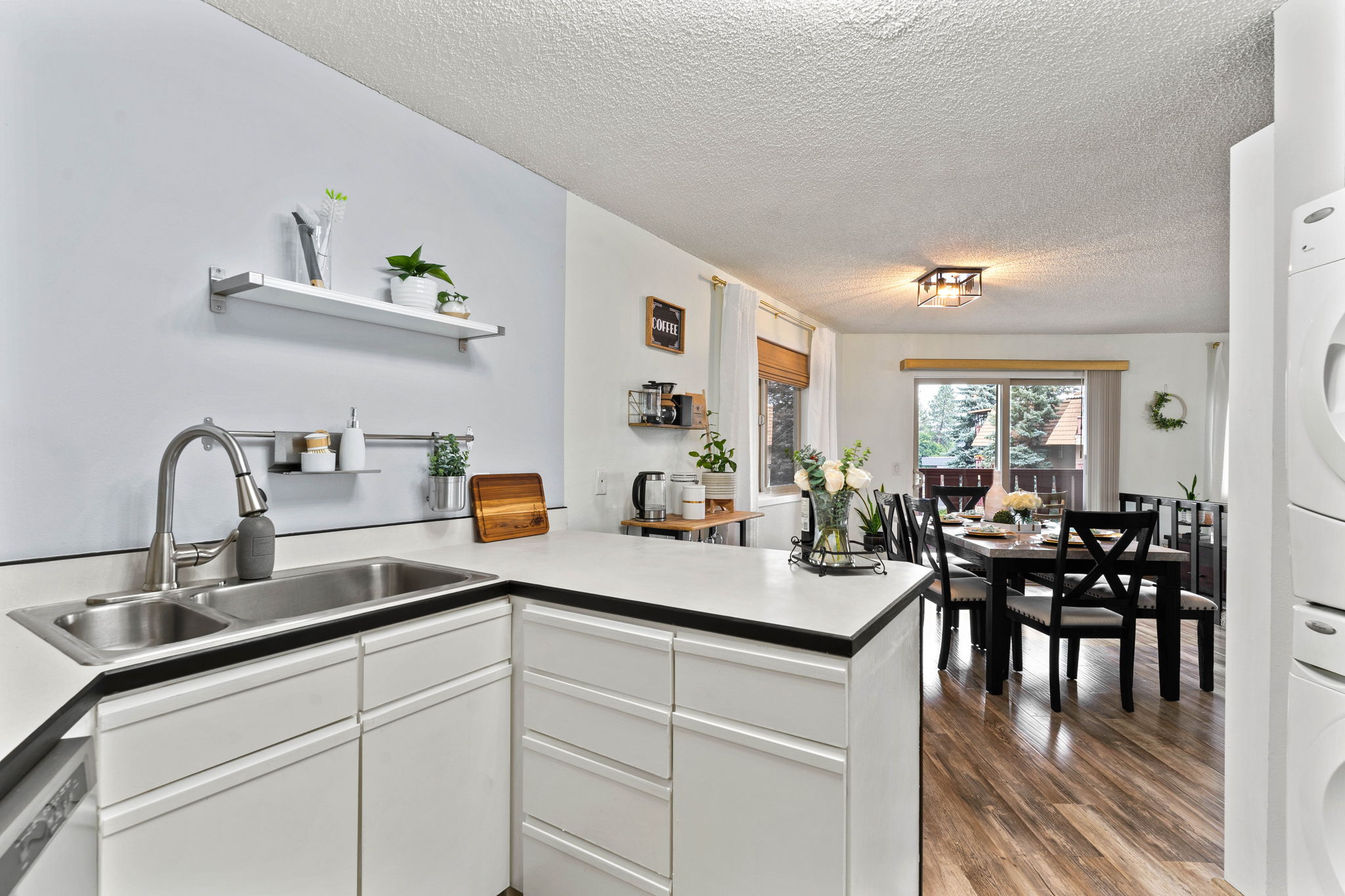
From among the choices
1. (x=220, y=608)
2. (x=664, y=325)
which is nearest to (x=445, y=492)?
(x=220, y=608)

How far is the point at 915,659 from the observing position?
5.54ft

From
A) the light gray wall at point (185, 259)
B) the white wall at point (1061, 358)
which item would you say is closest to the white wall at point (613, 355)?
the light gray wall at point (185, 259)

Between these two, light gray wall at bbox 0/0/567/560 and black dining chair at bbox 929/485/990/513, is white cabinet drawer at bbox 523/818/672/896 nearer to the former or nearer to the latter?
light gray wall at bbox 0/0/567/560

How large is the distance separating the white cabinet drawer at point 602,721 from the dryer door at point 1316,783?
1.44 m

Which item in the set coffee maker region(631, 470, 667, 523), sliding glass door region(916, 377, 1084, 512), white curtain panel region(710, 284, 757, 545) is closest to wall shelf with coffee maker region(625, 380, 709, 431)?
coffee maker region(631, 470, 667, 523)

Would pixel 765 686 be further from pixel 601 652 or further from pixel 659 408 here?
pixel 659 408

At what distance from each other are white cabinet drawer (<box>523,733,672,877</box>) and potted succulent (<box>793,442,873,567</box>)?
711 mm

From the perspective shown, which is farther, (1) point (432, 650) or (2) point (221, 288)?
(2) point (221, 288)

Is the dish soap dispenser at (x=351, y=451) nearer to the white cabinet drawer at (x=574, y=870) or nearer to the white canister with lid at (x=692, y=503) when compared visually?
the white cabinet drawer at (x=574, y=870)

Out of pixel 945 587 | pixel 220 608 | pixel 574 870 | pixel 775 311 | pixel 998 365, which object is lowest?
pixel 574 870

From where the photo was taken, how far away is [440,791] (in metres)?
1.54

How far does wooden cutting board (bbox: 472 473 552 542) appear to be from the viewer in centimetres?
238

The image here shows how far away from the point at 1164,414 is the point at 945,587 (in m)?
4.49

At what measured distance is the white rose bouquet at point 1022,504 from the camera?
3.87m
